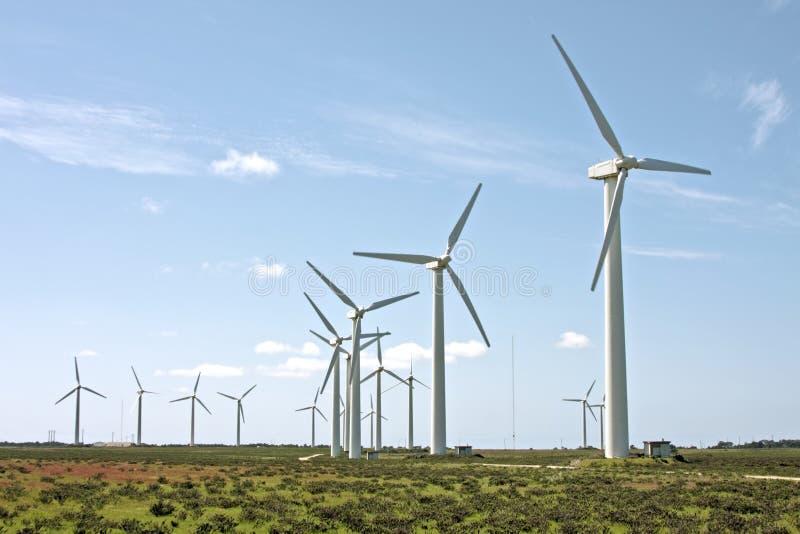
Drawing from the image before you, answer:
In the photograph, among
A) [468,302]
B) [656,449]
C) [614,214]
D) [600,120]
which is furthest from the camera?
[468,302]

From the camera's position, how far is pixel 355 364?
110188 mm

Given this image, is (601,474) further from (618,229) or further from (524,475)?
(618,229)

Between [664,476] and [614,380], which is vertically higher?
[614,380]

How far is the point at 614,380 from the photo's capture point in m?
75.6

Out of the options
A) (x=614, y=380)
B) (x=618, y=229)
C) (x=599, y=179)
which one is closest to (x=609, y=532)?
(x=614, y=380)

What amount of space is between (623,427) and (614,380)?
452 cm

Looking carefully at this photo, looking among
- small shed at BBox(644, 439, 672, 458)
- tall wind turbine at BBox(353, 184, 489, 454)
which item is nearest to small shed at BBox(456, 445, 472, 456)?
tall wind turbine at BBox(353, 184, 489, 454)

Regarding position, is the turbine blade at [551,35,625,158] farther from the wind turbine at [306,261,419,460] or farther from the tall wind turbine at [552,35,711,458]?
the wind turbine at [306,261,419,460]

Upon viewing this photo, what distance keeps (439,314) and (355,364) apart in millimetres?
13099

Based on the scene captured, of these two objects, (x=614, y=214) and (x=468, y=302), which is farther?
(x=468, y=302)

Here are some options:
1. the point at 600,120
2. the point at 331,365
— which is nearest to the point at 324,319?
the point at 331,365

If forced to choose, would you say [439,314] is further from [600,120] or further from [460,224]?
[600,120]

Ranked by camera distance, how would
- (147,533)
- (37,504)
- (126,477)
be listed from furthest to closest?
(126,477) < (37,504) < (147,533)

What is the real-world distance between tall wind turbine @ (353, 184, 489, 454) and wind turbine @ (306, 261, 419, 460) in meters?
9.59
